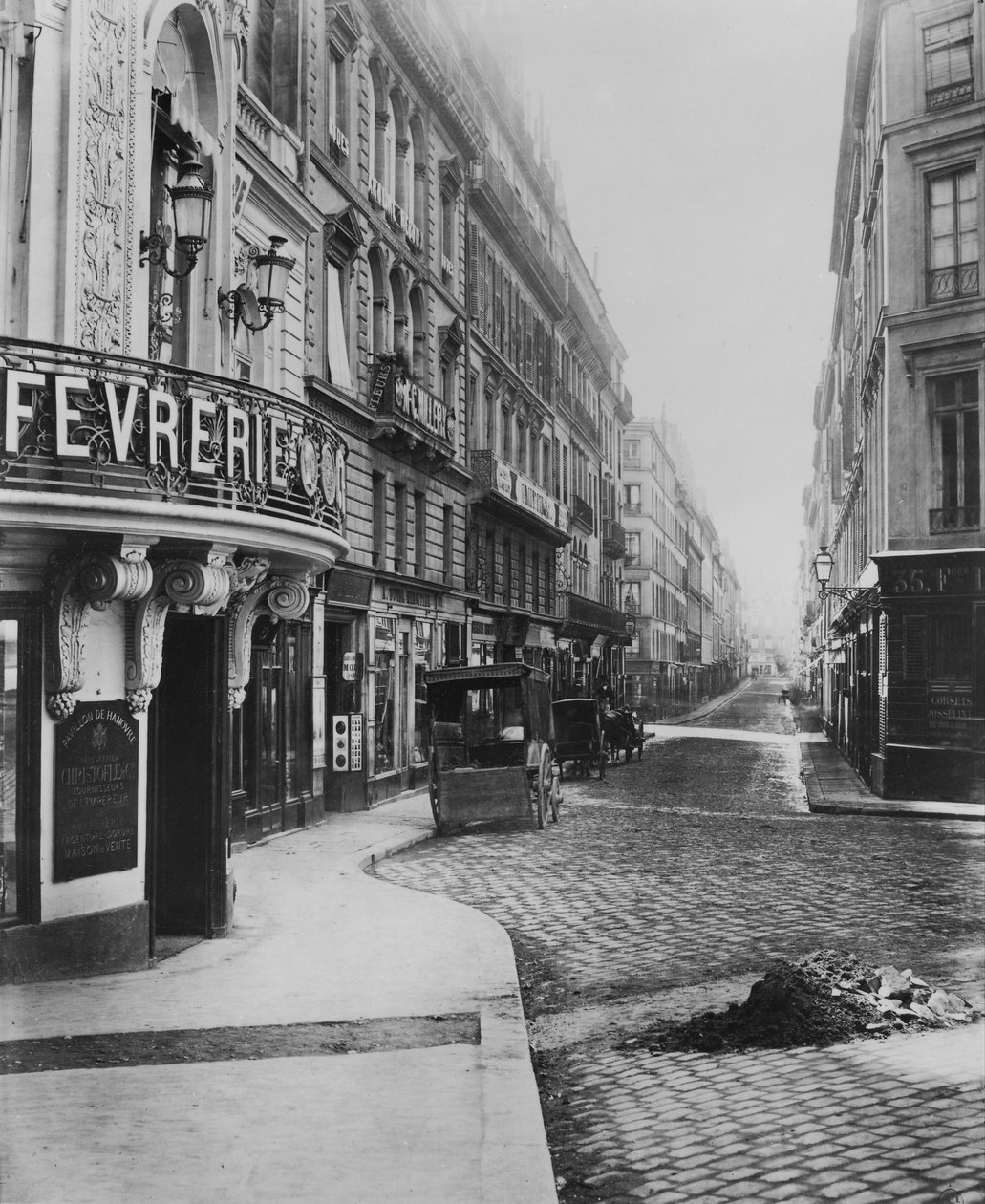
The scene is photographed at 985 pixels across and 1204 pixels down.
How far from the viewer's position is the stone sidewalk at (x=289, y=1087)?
15.6 ft

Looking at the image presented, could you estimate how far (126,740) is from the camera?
27.4 feet

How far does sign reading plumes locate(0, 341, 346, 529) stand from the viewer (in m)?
7.25

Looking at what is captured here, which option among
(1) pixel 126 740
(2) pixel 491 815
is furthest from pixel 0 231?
(2) pixel 491 815

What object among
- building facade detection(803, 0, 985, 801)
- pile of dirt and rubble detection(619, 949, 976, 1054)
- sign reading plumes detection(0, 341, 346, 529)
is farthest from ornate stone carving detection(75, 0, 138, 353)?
building facade detection(803, 0, 985, 801)

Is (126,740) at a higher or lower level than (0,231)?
lower

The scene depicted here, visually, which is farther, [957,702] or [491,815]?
[957,702]

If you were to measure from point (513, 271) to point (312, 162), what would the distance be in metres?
15.4

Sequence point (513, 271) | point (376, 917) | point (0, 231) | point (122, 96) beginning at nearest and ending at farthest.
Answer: point (0, 231) → point (122, 96) → point (376, 917) → point (513, 271)

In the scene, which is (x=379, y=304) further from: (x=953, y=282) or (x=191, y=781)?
(x=191, y=781)

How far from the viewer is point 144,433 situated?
25.5ft

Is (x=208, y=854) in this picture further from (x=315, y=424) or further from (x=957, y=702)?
(x=957, y=702)

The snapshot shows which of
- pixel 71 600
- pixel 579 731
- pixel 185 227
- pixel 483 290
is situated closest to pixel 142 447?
pixel 71 600

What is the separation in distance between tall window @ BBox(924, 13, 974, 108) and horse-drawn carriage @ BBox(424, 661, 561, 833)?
35.3 feet

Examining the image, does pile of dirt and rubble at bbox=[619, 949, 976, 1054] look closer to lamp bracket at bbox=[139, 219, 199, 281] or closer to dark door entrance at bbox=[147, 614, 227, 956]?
dark door entrance at bbox=[147, 614, 227, 956]
